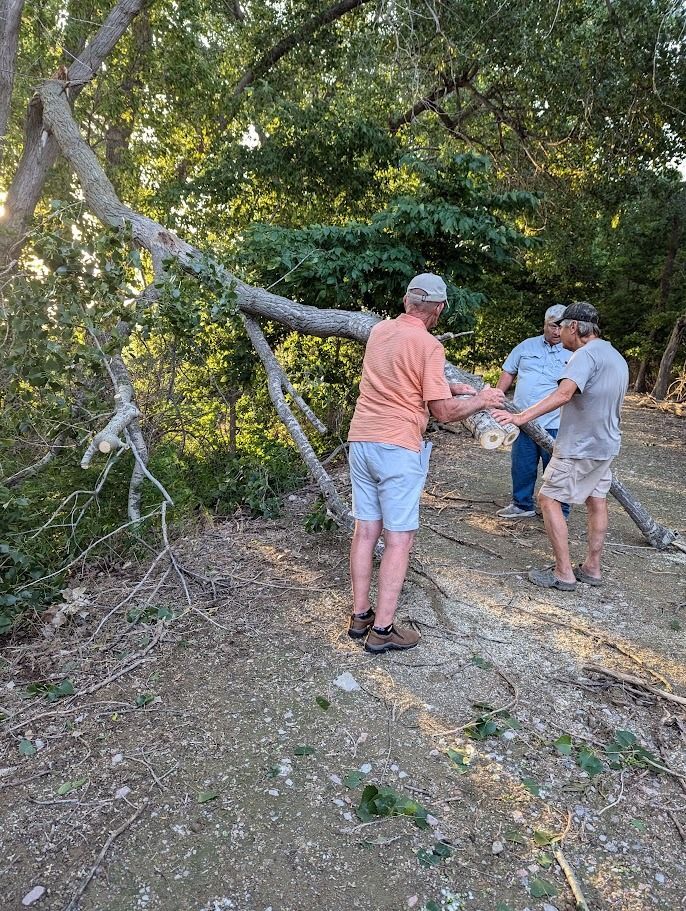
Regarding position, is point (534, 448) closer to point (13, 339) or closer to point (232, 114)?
point (13, 339)

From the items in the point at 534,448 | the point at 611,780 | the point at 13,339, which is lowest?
the point at 611,780

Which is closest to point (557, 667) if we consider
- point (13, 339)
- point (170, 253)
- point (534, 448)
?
point (534, 448)

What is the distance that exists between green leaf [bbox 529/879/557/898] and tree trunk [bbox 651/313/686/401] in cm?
1092

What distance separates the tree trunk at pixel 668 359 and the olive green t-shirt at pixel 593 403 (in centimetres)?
845

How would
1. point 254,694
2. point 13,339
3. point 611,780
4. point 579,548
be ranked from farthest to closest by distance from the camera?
point 579,548
point 13,339
point 254,694
point 611,780

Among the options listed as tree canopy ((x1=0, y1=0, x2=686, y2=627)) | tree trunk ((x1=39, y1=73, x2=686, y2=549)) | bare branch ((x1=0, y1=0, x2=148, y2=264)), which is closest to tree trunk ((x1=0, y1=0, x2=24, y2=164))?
tree canopy ((x1=0, y1=0, x2=686, y2=627))

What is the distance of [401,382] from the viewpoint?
2.83 m

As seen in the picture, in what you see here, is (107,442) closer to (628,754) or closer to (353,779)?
(353,779)

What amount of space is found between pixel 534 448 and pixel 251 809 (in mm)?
3763

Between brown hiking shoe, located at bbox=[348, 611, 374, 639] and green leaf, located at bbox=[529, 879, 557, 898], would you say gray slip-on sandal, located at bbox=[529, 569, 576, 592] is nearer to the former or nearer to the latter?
brown hiking shoe, located at bbox=[348, 611, 374, 639]

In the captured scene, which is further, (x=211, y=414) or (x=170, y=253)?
(x=211, y=414)

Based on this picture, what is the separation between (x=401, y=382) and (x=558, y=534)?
5.43ft

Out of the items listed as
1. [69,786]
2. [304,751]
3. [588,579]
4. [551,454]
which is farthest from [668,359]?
[69,786]

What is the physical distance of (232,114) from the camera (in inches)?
353
